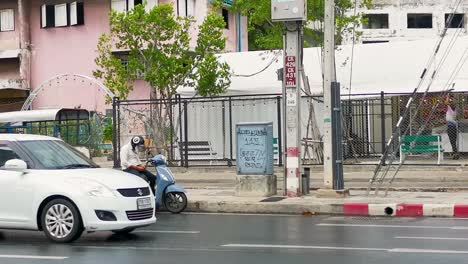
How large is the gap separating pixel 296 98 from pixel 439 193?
3.95 m

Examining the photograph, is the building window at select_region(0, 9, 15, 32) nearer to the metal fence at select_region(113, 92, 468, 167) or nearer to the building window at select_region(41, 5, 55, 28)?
the building window at select_region(41, 5, 55, 28)

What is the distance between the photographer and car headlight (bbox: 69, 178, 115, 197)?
36.3ft

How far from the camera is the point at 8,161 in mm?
11422

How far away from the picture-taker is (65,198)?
11.1m

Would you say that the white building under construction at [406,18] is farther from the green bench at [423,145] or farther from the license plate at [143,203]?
the license plate at [143,203]

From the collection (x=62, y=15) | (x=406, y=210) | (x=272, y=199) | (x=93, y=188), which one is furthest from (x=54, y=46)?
(x=93, y=188)

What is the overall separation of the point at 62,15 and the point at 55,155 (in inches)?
1193

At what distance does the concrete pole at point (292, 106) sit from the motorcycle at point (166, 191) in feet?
7.94

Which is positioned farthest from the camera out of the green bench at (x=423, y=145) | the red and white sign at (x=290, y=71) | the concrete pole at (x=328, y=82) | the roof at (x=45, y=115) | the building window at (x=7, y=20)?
the building window at (x=7, y=20)

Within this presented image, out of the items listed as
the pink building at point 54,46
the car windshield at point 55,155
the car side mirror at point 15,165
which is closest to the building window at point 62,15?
the pink building at point 54,46

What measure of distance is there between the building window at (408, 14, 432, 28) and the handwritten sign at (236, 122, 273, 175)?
4303cm

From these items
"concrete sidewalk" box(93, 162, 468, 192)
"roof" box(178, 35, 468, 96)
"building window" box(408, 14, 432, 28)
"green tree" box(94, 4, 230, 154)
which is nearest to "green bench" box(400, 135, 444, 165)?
"concrete sidewalk" box(93, 162, 468, 192)

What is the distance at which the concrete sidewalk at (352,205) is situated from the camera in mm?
14781

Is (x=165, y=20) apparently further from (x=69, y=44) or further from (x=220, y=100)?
(x=69, y=44)
